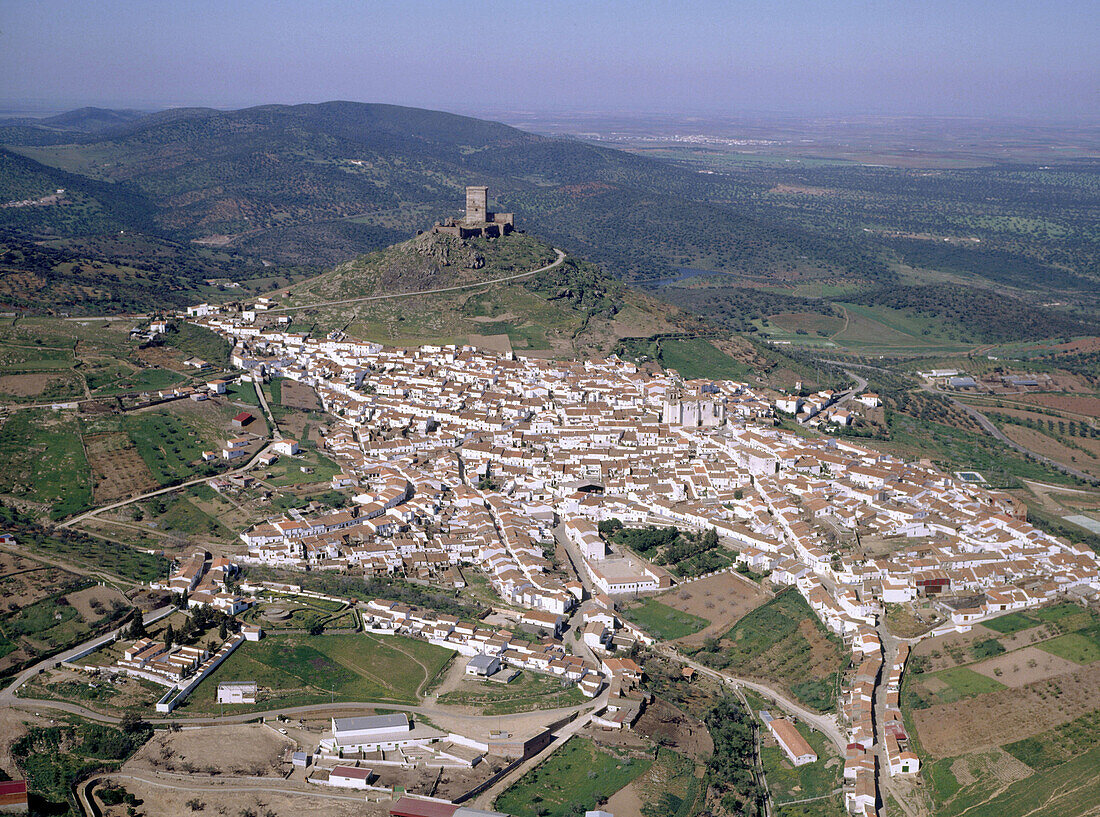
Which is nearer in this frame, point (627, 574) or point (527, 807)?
point (527, 807)

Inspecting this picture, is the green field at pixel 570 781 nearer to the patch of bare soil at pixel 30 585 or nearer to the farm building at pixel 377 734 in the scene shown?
the farm building at pixel 377 734

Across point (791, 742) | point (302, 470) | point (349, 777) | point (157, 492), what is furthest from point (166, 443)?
point (791, 742)

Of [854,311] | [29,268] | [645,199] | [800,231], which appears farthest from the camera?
[645,199]

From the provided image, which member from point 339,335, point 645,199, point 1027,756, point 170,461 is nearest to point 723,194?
point 645,199

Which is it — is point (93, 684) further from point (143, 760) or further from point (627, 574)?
point (627, 574)

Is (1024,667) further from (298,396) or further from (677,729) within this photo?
(298,396)

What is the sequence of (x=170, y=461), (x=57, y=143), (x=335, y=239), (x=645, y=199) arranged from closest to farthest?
(x=170, y=461) → (x=335, y=239) → (x=645, y=199) → (x=57, y=143)

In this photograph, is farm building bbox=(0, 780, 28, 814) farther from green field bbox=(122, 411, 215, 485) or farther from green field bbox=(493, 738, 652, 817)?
green field bbox=(122, 411, 215, 485)
